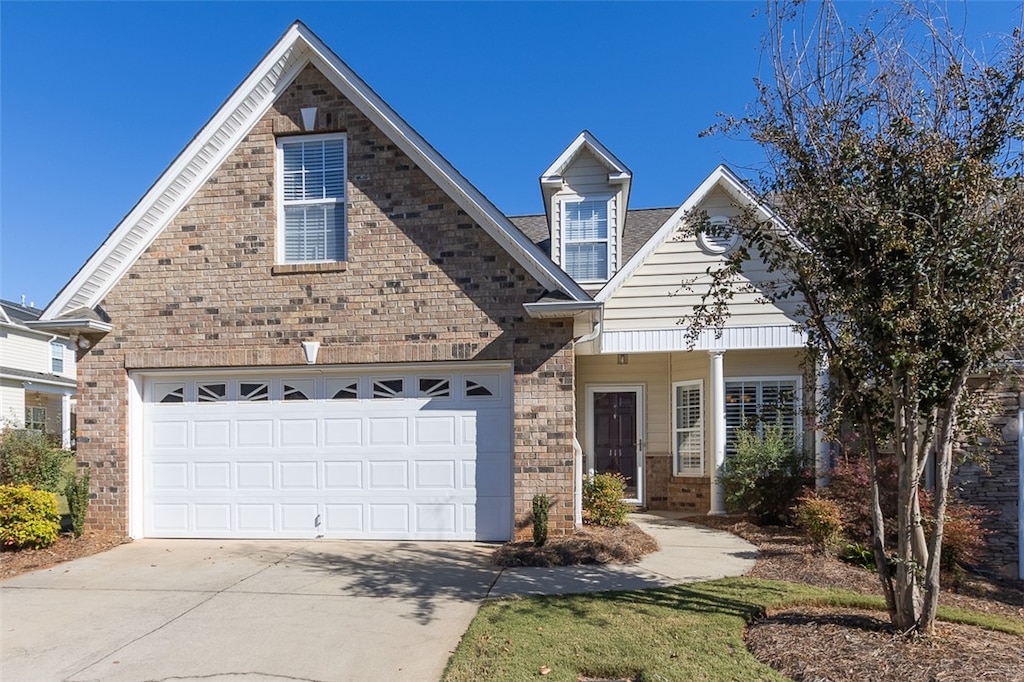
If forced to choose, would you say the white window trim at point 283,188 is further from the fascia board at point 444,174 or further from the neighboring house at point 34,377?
the neighboring house at point 34,377

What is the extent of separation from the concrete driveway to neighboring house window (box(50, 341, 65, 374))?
22788 mm

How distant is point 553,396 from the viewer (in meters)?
8.84

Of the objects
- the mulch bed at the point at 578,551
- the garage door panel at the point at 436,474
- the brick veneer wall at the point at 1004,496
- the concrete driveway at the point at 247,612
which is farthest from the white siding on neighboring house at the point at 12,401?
the brick veneer wall at the point at 1004,496

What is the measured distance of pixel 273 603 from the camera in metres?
6.55

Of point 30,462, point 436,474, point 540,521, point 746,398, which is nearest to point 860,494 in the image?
point 746,398

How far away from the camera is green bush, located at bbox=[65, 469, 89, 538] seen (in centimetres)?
922

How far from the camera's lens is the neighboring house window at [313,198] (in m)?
9.55

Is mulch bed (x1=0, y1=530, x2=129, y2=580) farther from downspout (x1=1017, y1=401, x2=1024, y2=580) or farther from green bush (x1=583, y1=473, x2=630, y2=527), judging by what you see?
downspout (x1=1017, y1=401, x2=1024, y2=580)

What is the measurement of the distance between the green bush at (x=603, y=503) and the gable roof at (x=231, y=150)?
3.17m

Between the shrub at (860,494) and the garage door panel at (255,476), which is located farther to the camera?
the garage door panel at (255,476)

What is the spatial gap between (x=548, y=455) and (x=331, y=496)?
10.5 feet

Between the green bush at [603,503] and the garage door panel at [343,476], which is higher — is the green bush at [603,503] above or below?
below

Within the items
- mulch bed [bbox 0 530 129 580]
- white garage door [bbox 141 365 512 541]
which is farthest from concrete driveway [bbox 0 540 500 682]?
white garage door [bbox 141 365 512 541]

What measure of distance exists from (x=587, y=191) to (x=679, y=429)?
201 inches
